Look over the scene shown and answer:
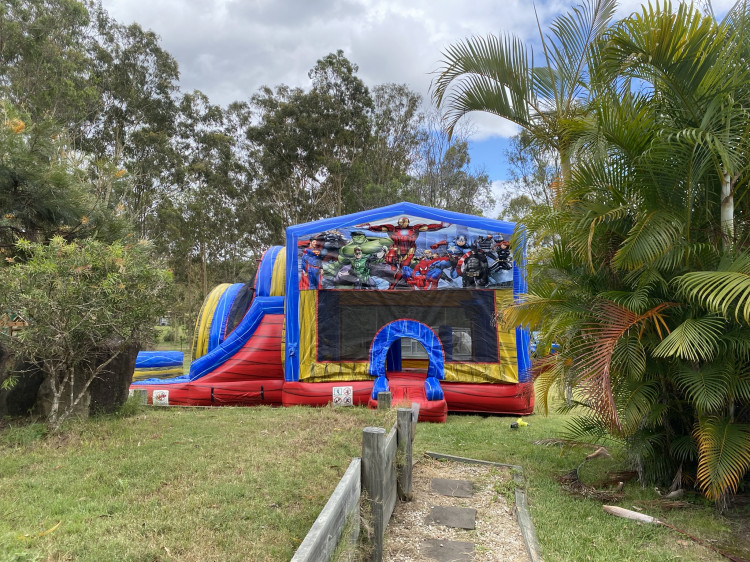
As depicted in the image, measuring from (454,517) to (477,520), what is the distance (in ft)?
0.64

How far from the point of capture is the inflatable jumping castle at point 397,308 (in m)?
8.88

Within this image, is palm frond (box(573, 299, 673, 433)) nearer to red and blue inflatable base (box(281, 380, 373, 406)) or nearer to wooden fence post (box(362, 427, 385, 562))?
wooden fence post (box(362, 427, 385, 562))

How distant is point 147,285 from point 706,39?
616 centimetres

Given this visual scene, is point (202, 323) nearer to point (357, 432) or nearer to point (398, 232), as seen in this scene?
point (398, 232)

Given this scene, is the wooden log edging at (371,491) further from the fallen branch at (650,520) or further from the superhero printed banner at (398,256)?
the superhero printed banner at (398,256)

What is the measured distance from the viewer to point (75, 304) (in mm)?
5613

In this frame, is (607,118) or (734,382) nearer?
(734,382)

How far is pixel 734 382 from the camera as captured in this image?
13.2ft

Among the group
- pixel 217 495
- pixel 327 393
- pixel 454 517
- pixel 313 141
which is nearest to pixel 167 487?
pixel 217 495

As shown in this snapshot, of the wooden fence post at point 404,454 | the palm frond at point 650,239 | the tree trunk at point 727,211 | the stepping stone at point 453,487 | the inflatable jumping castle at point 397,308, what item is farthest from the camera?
the inflatable jumping castle at point 397,308

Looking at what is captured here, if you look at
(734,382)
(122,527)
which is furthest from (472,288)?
(122,527)

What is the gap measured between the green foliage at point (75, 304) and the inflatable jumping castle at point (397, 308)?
118 inches

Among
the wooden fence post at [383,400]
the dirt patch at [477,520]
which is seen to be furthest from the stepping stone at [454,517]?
the wooden fence post at [383,400]

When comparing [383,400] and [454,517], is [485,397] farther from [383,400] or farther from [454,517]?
[454,517]
